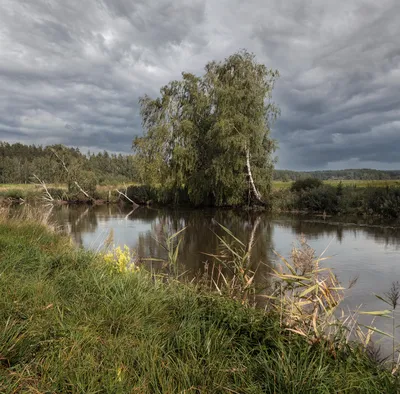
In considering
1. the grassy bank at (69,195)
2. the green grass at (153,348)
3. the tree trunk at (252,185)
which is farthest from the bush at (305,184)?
the green grass at (153,348)

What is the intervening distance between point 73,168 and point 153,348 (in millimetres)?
42161

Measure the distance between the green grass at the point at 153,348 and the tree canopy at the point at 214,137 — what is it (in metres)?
22.7

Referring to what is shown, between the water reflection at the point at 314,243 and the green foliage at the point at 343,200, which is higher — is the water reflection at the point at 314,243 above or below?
below

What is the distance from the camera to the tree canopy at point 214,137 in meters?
26.7

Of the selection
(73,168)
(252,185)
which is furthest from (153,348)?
(73,168)

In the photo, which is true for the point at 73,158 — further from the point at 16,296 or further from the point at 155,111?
the point at 16,296

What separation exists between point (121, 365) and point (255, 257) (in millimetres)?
9089

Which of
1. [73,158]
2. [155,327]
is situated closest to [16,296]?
[155,327]

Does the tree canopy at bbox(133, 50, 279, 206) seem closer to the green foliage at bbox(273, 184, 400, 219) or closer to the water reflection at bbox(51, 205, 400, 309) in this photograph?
the green foliage at bbox(273, 184, 400, 219)

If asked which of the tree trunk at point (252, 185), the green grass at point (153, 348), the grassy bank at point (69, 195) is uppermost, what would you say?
the tree trunk at point (252, 185)

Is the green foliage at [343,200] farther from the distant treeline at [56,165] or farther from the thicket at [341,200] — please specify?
the distant treeline at [56,165]

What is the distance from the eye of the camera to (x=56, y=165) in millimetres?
43906

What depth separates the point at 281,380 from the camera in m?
2.65

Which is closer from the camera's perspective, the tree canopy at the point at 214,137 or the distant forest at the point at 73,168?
the tree canopy at the point at 214,137
